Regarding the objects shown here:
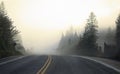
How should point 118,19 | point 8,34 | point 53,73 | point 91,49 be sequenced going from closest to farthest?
1. point 53,73
2. point 8,34
3. point 91,49
4. point 118,19

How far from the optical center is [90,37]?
72.7 metres

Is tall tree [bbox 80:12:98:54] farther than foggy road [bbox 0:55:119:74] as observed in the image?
Yes

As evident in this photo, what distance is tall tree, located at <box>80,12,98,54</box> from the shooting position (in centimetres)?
6969

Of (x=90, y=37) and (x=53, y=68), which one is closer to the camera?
(x=53, y=68)

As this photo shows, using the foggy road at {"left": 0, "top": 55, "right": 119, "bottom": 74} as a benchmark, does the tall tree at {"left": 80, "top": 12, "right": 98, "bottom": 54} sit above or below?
above

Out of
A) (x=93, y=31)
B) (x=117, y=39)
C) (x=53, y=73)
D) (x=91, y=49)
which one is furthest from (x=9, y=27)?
(x=53, y=73)

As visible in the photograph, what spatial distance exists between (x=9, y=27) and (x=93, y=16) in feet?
95.7

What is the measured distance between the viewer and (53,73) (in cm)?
1616

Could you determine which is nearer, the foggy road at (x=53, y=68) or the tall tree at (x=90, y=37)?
the foggy road at (x=53, y=68)

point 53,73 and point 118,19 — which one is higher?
point 118,19

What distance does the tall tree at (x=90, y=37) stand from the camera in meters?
69.7

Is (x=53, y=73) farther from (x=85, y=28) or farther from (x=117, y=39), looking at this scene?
(x=117, y=39)

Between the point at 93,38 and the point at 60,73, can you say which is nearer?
the point at 60,73

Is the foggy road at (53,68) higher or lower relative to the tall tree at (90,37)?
lower
